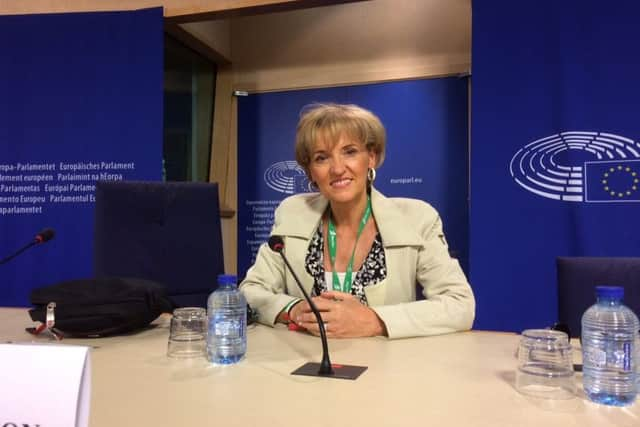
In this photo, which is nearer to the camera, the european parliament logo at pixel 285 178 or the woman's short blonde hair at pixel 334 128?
the woman's short blonde hair at pixel 334 128

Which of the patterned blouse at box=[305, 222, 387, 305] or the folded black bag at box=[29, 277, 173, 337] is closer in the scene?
the folded black bag at box=[29, 277, 173, 337]

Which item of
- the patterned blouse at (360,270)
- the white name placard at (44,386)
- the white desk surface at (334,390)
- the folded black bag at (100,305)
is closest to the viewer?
the white name placard at (44,386)

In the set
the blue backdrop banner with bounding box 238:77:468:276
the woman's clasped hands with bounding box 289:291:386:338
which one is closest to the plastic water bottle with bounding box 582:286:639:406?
the woman's clasped hands with bounding box 289:291:386:338

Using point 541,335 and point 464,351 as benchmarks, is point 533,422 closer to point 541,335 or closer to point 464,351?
point 541,335

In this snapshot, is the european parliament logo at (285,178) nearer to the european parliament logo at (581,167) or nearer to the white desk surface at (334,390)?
the european parliament logo at (581,167)

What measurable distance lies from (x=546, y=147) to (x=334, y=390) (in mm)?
2461

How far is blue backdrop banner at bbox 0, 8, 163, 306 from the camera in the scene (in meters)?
3.46

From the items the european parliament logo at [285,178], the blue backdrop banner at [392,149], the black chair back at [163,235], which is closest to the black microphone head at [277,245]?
the black chair back at [163,235]

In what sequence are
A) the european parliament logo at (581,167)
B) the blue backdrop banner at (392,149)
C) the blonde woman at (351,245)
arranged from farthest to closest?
the blue backdrop banner at (392,149)
the european parliament logo at (581,167)
the blonde woman at (351,245)

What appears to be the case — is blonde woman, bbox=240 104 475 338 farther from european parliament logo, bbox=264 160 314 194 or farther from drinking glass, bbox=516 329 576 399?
european parliament logo, bbox=264 160 314 194

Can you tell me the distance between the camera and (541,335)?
3.38 ft

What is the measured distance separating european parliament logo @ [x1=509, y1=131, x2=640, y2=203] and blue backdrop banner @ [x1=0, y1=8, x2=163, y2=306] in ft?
7.70

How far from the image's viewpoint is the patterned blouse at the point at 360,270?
5.51ft

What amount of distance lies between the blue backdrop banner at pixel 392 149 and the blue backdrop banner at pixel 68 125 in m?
1.19
